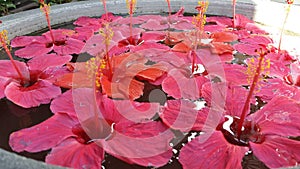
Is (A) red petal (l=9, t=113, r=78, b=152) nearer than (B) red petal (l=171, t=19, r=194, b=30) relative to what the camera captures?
Yes

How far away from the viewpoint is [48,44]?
6.98 feet

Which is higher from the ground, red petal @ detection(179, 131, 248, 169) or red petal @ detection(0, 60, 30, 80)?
red petal @ detection(0, 60, 30, 80)

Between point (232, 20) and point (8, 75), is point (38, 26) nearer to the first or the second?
point (8, 75)

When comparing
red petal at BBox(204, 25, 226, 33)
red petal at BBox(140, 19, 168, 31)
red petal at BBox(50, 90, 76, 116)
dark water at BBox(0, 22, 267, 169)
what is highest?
red petal at BBox(140, 19, 168, 31)

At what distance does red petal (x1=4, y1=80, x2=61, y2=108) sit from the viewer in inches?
61.0

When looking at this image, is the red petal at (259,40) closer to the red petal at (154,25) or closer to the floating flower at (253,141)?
the red petal at (154,25)

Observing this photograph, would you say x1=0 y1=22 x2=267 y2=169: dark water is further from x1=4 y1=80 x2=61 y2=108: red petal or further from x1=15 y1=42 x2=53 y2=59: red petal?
x1=15 y1=42 x2=53 y2=59: red petal

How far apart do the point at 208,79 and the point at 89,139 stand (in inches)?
27.3

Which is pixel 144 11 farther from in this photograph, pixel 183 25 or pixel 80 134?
pixel 80 134

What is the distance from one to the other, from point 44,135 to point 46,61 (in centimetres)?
67

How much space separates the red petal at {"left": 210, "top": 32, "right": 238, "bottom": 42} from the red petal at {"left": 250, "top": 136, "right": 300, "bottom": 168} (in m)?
0.99

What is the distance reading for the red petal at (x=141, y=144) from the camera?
1.22 m

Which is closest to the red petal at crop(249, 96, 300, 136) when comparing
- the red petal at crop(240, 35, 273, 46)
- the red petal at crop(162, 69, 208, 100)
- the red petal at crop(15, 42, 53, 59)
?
the red petal at crop(162, 69, 208, 100)

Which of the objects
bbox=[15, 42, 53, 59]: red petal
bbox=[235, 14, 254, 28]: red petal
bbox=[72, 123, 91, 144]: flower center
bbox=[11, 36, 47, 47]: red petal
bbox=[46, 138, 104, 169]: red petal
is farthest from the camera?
bbox=[235, 14, 254, 28]: red petal
